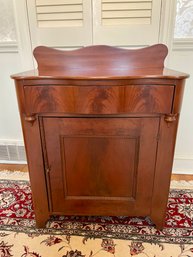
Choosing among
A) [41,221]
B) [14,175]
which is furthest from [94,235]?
[14,175]

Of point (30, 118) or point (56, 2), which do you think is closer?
point (30, 118)

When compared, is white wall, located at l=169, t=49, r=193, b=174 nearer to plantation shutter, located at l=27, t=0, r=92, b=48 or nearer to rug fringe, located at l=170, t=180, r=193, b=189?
rug fringe, located at l=170, t=180, r=193, b=189

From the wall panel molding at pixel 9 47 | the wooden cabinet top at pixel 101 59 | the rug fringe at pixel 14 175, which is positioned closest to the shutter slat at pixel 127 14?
the wooden cabinet top at pixel 101 59

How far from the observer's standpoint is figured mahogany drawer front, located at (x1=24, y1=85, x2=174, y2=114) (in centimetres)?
85

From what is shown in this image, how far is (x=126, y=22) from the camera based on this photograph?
1352mm

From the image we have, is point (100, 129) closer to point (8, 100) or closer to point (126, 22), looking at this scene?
point (126, 22)

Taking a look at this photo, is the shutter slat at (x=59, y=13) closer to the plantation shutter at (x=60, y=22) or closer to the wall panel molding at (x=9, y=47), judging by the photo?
the plantation shutter at (x=60, y=22)

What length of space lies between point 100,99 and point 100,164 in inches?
13.8

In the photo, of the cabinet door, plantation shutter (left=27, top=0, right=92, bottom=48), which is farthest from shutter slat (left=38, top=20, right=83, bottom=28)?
the cabinet door

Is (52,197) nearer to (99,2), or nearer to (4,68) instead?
(4,68)

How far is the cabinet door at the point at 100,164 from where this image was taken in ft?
3.10

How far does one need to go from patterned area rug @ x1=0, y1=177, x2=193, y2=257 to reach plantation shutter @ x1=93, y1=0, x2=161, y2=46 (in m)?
1.19

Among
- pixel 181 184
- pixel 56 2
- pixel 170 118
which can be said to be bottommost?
pixel 181 184

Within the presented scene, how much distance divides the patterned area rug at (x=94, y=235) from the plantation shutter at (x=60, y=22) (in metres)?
1.20
